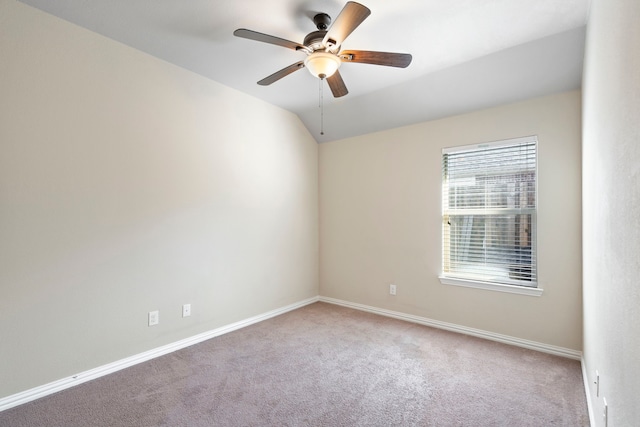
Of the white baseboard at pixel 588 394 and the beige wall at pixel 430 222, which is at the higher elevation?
the beige wall at pixel 430 222

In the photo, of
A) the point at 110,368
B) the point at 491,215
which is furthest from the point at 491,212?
the point at 110,368

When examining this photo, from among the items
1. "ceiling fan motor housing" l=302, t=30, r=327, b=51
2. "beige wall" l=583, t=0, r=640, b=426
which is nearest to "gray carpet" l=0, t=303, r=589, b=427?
"beige wall" l=583, t=0, r=640, b=426

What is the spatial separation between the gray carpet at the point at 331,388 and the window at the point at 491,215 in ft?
2.26

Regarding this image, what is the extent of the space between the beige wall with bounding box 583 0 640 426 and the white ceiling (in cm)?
77

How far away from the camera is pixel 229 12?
85.1 inches

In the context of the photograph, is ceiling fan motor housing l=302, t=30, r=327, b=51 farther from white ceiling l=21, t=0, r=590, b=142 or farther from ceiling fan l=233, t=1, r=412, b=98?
white ceiling l=21, t=0, r=590, b=142

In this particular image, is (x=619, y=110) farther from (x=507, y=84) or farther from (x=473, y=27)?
(x=507, y=84)

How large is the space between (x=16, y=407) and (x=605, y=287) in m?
3.44

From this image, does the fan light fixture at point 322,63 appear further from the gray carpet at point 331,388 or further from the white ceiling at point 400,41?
the gray carpet at point 331,388

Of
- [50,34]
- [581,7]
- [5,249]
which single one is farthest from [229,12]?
[581,7]

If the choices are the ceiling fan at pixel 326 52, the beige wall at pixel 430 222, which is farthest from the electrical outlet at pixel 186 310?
the ceiling fan at pixel 326 52

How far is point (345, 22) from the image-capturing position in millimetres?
1818

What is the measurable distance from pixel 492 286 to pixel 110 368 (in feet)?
11.4

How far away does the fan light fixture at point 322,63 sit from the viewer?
2.17 metres
